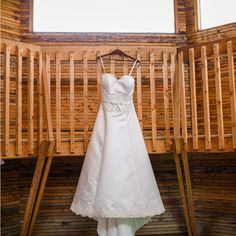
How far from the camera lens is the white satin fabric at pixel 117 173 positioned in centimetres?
236

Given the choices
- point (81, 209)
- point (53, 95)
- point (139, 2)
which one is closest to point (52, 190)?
point (53, 95)

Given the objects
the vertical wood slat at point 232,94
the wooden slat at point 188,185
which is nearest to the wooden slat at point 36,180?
the wooden slat at point 188,185

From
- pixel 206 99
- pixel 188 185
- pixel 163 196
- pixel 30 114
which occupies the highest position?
pixel 206 99

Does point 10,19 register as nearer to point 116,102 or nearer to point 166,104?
point 116,102

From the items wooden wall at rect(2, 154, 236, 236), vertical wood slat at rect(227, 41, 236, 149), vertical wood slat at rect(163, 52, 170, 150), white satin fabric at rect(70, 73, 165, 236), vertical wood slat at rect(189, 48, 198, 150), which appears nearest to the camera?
white satin fabric at rect(70, 73, 165, 236)

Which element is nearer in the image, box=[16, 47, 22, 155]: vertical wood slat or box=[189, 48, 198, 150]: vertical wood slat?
box=[16, 47, 22, 155]: vertical wood slat

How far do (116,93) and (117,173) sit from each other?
61 centimetres

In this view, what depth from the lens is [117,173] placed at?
2400mm

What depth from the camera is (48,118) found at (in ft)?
8.91

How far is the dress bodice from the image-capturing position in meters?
2.58

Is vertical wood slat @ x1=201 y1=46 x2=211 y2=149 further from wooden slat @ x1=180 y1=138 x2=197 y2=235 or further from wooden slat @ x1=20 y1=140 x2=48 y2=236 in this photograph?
wooden slat @ x1=20 y1=140 x2=48 y2=236

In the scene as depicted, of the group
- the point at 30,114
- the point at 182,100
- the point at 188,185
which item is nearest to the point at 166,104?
the point at 182,100

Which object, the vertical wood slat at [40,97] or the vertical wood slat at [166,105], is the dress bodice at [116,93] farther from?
the vertical wood slat at [40,97]

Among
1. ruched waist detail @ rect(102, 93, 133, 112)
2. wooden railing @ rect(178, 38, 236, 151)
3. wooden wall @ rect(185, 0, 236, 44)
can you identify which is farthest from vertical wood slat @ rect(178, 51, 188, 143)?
wooden wall @ rect(185, 0, 236, 44)
